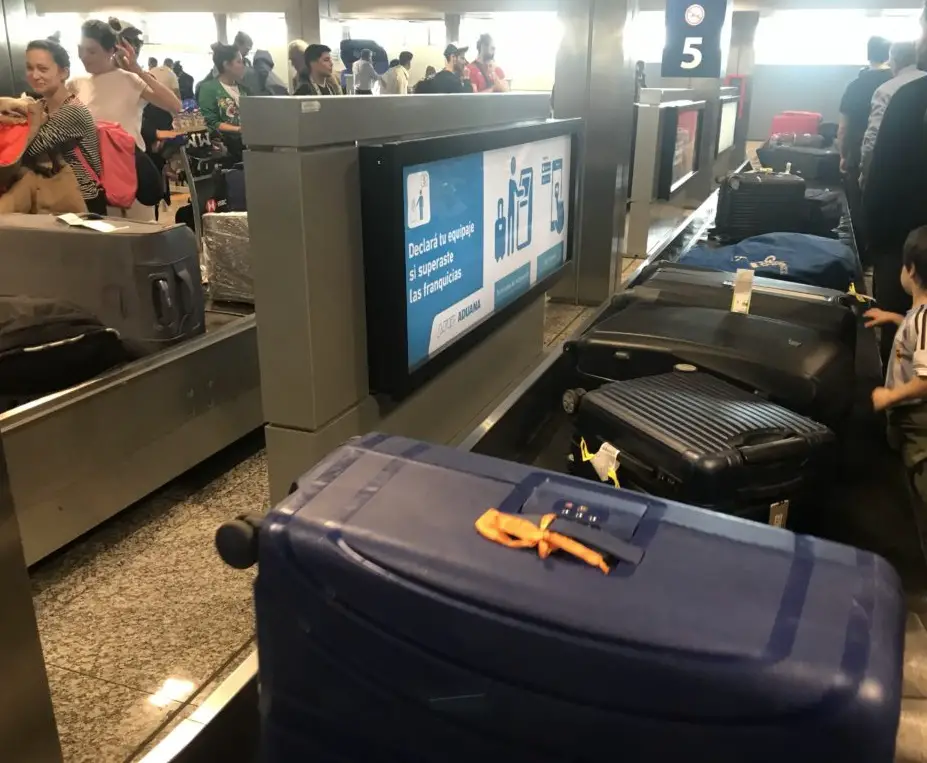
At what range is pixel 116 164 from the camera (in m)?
3.80

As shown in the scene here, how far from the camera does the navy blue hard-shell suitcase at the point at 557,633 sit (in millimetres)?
807

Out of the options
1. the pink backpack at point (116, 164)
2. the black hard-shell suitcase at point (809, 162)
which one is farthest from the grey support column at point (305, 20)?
the pink backpack at point (116, 164)

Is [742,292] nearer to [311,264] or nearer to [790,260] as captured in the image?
[790,260]

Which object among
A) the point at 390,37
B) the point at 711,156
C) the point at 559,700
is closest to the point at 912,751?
the point at 559,700

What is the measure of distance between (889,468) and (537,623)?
6.44ft

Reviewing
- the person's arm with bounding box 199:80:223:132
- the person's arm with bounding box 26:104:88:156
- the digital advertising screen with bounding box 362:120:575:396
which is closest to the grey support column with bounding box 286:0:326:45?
the person's arm with bounding box 199:80:223:132

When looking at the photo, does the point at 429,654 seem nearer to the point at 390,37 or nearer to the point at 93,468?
the point at 93,468

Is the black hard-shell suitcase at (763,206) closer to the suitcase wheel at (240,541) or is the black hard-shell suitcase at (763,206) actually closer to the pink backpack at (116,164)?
the pink backpack at (116,164)

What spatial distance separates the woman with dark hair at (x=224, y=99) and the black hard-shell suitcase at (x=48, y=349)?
3.26 m

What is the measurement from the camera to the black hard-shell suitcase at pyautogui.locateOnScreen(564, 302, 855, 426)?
2.01 metres

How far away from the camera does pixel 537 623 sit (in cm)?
88

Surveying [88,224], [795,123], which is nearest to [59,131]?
[88,224]

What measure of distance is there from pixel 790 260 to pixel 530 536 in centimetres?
271

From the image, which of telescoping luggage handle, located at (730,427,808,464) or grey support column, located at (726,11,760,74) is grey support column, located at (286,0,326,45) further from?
grey support column, located at (726,11,760,74)
